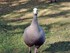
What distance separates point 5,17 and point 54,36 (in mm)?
2889

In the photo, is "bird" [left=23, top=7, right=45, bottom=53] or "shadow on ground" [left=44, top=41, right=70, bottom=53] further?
"shadow on ground" [left=44, top=41, right=70, bottom=53]

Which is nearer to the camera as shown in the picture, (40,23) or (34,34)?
(34,34)

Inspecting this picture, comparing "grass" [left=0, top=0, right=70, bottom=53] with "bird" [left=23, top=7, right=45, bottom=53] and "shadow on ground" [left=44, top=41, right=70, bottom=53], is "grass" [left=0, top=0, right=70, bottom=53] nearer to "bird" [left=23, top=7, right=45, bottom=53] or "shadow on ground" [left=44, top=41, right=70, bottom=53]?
"shadow on ground" [left=44, top=41, right=70, bottom=53]

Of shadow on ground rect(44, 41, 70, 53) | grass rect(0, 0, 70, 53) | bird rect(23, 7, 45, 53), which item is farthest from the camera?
grass rect(0, 0, 70, 53)

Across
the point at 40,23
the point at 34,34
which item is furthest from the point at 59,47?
the point at 40,23

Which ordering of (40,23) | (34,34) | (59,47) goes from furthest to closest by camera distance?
(40,23) < (59,47) < (34,34)

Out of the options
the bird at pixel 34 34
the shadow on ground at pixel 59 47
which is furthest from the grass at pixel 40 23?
the bird at pixel 34 34

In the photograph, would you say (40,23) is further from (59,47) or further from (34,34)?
(34,34)

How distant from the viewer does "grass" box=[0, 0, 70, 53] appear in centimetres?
652

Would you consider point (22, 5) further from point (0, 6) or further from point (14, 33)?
point (14, 33)

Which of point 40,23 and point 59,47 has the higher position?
point 59,47

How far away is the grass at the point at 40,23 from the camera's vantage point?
652 centimetres

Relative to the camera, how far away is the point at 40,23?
28.3ft

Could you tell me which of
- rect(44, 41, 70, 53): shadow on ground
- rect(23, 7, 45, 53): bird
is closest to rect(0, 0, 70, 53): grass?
rect(44, 41, 70, 53): shadow on ground
